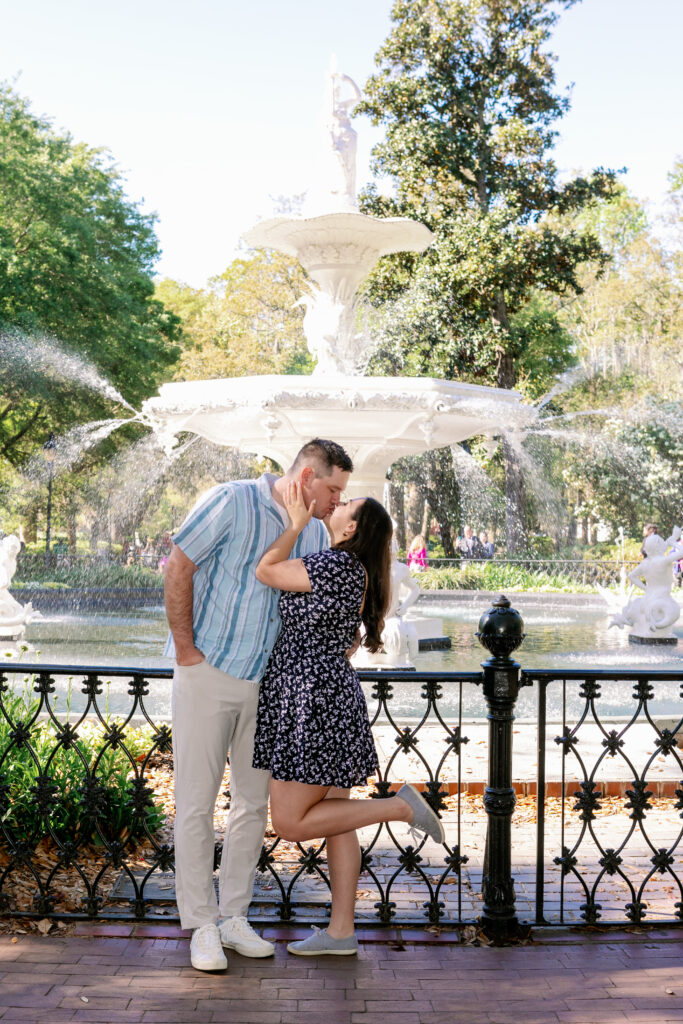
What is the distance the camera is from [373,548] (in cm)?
377

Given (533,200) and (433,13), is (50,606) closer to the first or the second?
(533,200)

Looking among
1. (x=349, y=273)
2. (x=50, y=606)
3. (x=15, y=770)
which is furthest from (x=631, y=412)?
(x=15, y=770)

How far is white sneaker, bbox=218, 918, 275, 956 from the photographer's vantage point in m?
3.94

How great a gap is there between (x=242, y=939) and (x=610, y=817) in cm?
302

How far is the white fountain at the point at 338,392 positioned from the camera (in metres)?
10.4

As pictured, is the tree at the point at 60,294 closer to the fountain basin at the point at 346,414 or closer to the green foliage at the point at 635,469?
the green foliage at the point at 635,469

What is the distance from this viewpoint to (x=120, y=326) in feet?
101

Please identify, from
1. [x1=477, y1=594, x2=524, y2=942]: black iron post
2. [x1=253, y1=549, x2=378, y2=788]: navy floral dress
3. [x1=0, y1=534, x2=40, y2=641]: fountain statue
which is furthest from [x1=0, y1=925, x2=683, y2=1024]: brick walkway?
[x1=0, y1=534, x2=40, y2=641]: fountain statue

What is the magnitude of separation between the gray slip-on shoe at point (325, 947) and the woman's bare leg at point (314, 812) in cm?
49

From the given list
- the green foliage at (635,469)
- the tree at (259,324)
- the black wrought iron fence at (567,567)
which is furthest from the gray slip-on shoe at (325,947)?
the tree at (259,324)

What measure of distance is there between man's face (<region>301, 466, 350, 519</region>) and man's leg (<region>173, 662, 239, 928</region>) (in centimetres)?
70

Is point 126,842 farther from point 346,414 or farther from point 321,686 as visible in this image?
point 346,414

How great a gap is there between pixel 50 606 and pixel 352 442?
1172cm

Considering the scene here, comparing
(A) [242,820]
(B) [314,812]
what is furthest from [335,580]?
(A) [242,820]
